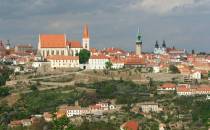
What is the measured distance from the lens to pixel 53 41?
9262cm

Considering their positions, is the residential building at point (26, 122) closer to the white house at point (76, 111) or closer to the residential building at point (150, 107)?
the white house at point (76, 111)

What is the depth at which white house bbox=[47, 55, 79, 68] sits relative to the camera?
8456 cm

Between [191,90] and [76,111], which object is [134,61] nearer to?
[191,90]

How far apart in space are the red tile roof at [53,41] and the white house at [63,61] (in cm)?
683

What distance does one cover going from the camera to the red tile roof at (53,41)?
92.6m

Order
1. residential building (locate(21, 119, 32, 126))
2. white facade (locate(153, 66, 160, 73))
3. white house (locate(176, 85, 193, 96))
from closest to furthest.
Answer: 1. residential building (locate(21, 119, 32, 126))
2. white house (locate(176, 85, 193, 96))
3. white facade (locate(153, 66, 160, 73))

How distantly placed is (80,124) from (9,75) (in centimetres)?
2525

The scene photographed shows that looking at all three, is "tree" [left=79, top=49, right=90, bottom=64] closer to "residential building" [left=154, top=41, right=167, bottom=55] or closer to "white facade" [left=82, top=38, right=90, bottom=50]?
"white facade" [left=82, top=38, right=90, bottom=50]

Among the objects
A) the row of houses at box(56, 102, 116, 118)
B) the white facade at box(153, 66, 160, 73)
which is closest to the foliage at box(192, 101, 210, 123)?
the row of houses at box(56, 102, 116, 118)

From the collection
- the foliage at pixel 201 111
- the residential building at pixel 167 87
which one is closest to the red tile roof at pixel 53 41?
the residential building at pixel 167 87

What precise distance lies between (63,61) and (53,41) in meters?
8.66

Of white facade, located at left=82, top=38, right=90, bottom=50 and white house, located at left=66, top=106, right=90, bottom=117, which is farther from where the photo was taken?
white facade, located at left=82, top=38, right=90, bottom=50

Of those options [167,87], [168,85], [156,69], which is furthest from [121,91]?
[156,69]

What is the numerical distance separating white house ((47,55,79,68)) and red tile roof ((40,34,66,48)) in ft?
22.4
